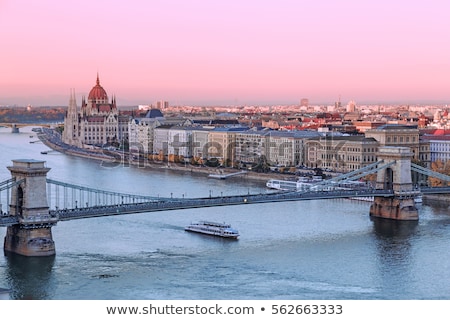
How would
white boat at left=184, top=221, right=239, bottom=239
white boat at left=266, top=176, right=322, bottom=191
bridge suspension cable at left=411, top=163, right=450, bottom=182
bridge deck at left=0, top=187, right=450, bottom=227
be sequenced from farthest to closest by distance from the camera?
1. white boat at left=266, top=176, right=322, bottom=191
2. bridge suspension cable at left=411, top=163, right=450, bottom=182
3. white boat at left=184, top=221, right=239, bottom=239
4. bridge deck at left=0, top=187, right=450, bottom=227

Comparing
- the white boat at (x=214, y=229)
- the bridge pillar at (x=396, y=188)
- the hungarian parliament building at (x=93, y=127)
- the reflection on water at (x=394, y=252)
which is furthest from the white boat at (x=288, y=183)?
the hungarian parliament building at (x=93, y=127)

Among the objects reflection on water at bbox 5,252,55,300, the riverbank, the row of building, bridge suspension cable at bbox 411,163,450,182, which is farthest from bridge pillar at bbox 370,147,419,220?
reflection on water at bbox 5,252,55,300

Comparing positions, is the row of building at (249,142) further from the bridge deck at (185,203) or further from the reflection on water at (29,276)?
the reflection on water at (29,276)

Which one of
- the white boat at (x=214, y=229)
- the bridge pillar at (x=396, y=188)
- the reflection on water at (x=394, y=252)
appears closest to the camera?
the reflection on water at (x=394, y=252)

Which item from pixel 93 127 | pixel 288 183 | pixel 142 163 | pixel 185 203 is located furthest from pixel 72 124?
pixel 185 203

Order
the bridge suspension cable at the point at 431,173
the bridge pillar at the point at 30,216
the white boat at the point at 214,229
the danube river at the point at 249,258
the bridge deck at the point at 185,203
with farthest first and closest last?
the bridge suspension cable at the point at 431,173 < the white boat at the point at 214,229 < the bridge deck at the point at 185,203 < the bridge pillar at the point at 30,216 < the danube river at the point at 249,258

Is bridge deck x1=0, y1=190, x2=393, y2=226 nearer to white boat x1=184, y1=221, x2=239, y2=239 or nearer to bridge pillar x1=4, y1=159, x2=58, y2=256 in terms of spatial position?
bridge pillar x1=4, y1=159, x2=58, y2=256

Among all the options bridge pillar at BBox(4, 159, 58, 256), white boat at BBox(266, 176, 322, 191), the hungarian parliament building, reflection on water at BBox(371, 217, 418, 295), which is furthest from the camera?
the hungarian parliament building

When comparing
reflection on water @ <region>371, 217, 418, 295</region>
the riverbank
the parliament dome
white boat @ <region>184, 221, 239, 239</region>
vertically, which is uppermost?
the parliament dome
